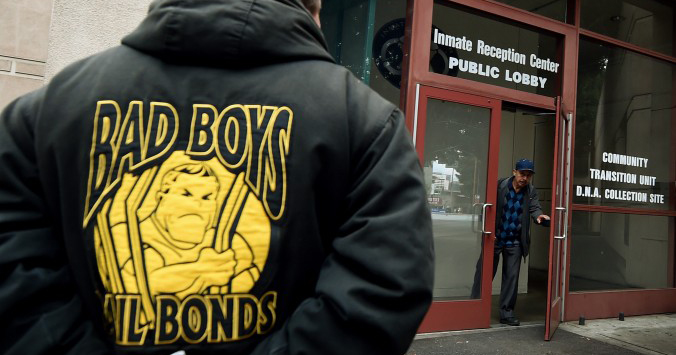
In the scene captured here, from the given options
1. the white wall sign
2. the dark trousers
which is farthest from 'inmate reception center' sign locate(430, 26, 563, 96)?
the dark trousers

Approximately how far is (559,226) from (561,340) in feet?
3.78

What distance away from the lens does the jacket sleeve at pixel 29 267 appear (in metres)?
0.91

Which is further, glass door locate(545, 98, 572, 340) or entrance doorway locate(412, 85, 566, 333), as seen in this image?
entrance doorway locate(412, 85, 566, 333)

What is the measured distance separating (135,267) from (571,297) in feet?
18.4

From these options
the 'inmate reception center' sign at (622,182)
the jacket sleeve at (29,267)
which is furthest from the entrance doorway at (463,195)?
the jacket sleeve at (29,267)

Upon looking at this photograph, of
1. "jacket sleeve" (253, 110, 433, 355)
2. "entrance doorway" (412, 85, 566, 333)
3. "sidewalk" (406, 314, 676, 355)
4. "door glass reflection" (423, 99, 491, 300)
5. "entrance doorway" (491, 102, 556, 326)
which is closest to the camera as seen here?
"jacket sleeve" (253, 110, 433, 355)

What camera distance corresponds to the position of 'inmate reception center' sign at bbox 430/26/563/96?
16.4 ft

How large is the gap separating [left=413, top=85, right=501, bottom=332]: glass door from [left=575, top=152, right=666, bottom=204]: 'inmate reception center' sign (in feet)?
4.84

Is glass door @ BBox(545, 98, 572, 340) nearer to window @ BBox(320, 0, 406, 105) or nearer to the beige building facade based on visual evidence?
window @ BBox(320, 0, 406, 105)

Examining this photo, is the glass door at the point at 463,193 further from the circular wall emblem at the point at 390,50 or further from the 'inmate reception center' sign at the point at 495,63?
the circular wall emblem at the point at 390,50

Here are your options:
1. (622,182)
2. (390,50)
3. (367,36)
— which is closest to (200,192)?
(367,36)

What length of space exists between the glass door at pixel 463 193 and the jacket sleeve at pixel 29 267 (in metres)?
4.15

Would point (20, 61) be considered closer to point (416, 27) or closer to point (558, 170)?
point (416, 27)

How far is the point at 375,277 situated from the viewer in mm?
889
